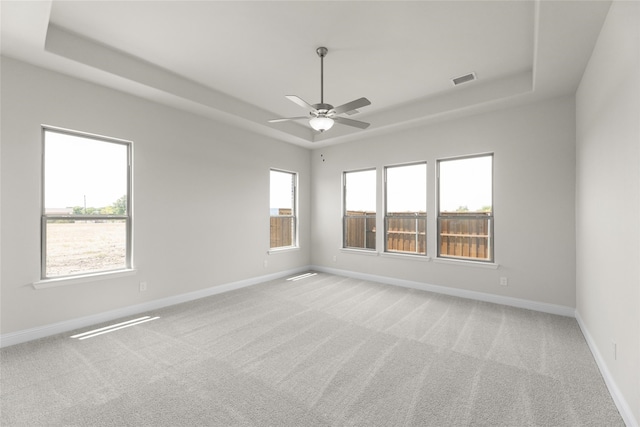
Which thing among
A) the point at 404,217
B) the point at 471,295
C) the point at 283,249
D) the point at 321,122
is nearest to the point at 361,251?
the point at 404,217

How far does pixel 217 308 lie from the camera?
3.95 m

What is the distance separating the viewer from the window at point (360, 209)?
572 centimetres

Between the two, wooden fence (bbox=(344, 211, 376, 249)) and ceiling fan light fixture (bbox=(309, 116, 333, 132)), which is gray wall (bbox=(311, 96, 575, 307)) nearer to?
wooden fence (bbox=(344, 211, 376, 249))

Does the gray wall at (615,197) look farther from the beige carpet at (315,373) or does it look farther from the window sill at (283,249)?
the window sill at (283,249)

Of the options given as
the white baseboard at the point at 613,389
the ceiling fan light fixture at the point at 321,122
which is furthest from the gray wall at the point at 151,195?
the white baseboard at the point at 613,389

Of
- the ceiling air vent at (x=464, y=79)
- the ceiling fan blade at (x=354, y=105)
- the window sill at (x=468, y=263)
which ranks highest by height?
the ceiling air vent at (x=464, y=79)

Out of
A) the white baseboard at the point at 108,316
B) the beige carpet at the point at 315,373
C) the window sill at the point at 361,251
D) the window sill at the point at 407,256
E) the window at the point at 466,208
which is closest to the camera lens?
the beige carpet at the point at 315,373

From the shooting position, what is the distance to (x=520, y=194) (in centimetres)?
401

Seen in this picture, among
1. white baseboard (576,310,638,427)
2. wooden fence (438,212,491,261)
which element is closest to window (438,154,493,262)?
wooden fence (438,212,491,261)

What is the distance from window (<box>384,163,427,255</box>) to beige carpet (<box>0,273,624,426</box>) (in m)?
1.67

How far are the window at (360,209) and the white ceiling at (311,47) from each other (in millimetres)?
1843

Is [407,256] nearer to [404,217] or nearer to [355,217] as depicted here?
[404,217]

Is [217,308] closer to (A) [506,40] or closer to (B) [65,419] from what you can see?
(B) [65,419]

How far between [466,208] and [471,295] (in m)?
1.35
